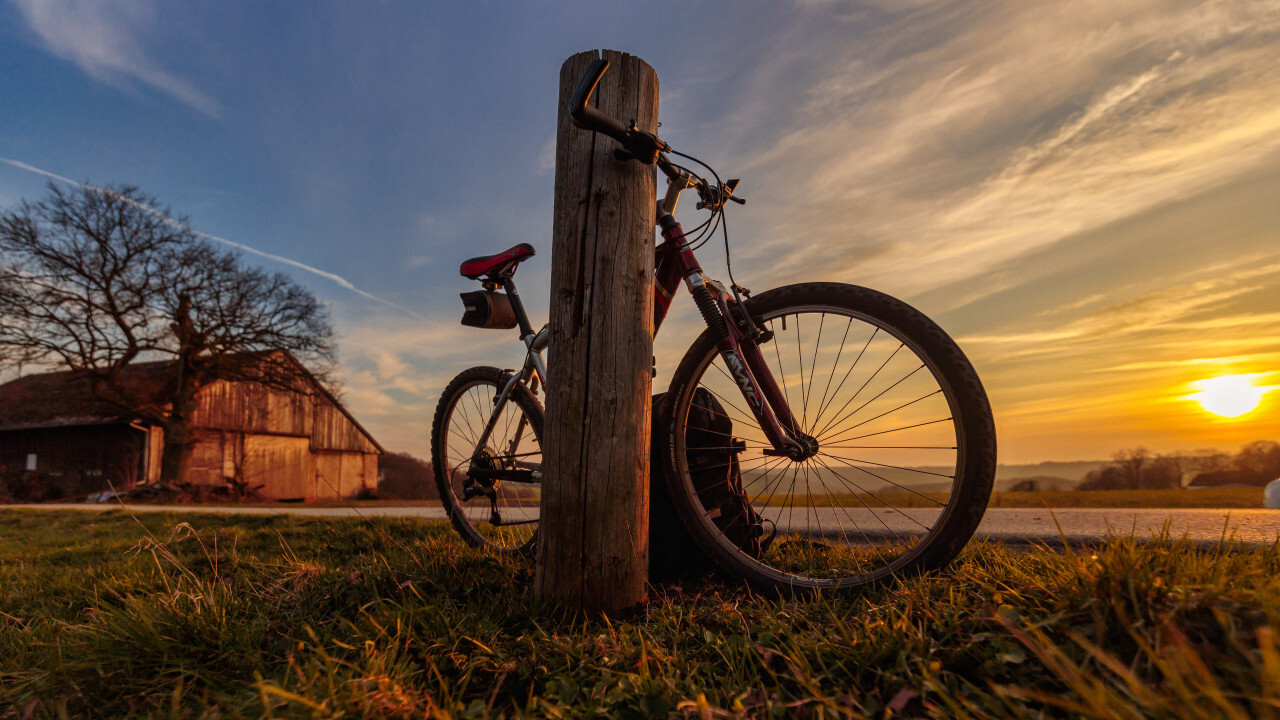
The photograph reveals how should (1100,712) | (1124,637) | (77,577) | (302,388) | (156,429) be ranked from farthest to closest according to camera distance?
(302,388)
(156,429)
(77,577)
(1124,637)
(1100,712)

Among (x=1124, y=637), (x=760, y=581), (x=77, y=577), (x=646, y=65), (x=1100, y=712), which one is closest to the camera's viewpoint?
(x=1100, y=712)

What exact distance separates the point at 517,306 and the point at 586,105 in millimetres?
1863

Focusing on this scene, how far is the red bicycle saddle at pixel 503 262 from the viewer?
148 inches

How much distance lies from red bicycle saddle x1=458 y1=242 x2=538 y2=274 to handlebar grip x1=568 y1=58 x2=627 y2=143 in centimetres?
171

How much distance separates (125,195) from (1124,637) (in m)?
27.3

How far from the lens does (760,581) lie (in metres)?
2.29

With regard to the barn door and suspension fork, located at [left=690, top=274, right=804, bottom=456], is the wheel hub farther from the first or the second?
the barn door

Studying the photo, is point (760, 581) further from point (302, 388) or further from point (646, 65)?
point (302, 388)

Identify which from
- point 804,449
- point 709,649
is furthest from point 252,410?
point 709,649

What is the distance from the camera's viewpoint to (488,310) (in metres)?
3.73

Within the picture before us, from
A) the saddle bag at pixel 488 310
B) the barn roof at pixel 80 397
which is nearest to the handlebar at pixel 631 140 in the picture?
the saddle bag at pixel 488 310

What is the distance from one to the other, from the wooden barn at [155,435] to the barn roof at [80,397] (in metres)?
0.05

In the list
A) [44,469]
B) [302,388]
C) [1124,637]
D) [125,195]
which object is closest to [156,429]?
[302,388]

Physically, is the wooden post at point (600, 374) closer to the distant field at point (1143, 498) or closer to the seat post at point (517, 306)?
the seat post at point (517, 306)
